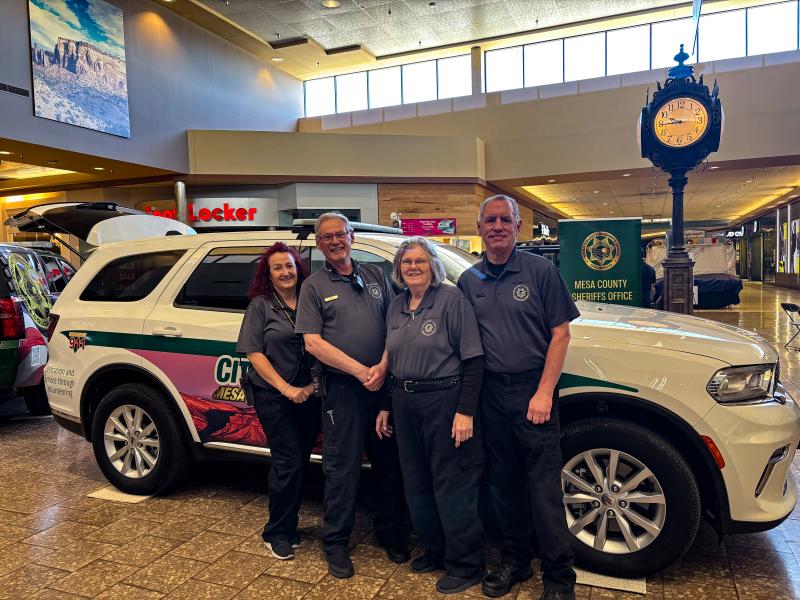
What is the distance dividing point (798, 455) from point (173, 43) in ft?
55.9

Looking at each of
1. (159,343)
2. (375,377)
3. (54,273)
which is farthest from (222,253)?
(54,273)

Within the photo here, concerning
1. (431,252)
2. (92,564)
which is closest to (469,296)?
(431,252)

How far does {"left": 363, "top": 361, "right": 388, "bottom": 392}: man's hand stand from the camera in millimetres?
2889

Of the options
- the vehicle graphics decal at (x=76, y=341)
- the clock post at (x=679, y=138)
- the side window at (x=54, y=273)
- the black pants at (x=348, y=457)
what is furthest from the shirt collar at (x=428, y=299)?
the side window at (x=54, y=273)

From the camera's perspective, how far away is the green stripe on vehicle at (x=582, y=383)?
111 inches

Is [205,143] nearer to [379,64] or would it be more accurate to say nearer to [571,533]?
[379,64]

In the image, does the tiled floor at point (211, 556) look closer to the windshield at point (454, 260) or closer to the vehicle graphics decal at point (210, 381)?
→ the vehicle graphics decal at point (210, 381)

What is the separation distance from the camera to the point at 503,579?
279cm

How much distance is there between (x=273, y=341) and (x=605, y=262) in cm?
404

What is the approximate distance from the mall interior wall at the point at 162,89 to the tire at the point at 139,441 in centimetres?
1029

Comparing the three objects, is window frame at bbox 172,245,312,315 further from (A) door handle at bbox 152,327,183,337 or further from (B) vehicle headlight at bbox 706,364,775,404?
(B) vehicle headlight at bbox 706,364,775,404

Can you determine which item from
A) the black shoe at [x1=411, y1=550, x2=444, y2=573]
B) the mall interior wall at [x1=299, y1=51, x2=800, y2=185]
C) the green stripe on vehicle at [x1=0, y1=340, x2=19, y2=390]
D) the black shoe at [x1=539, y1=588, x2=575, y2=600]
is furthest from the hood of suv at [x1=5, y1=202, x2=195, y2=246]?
the mall interior wall at [x1=299, y1=51, x2=800, y2=185]

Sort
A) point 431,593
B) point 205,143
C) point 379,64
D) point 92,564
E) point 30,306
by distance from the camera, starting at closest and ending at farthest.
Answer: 1. point 431,593
2. point 92,564
3. point 30,306
4. point 205,143
5. point 379,64

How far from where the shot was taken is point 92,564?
125 inches
